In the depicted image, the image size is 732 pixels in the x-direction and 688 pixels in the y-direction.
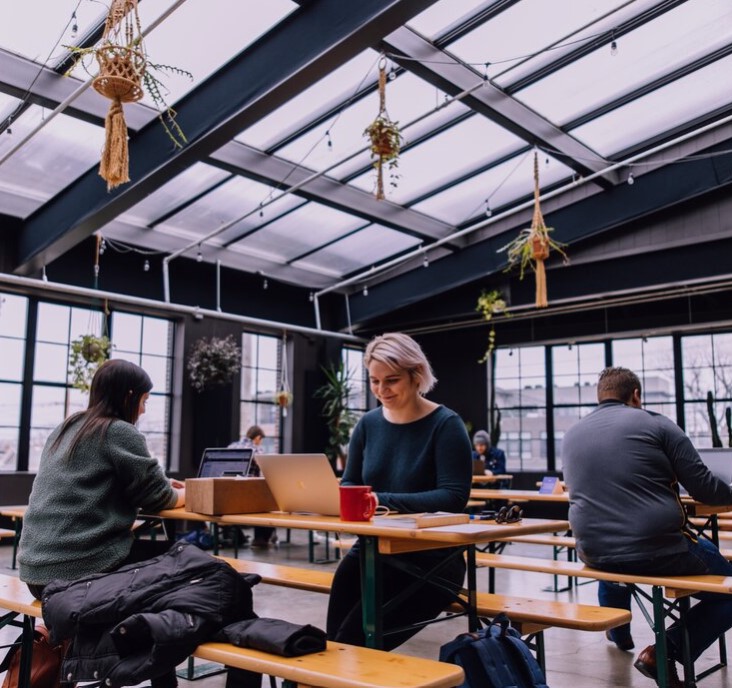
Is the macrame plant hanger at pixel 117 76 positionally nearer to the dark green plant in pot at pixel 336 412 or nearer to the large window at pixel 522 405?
the dark green plant in pot at pixel 336 412

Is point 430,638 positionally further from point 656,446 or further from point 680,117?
point 680,117

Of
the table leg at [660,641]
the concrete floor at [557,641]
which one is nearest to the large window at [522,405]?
the concrete floor at [557,641]

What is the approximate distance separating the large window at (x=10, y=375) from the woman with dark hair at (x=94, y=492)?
701 cm

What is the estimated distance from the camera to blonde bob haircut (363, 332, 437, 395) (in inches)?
109

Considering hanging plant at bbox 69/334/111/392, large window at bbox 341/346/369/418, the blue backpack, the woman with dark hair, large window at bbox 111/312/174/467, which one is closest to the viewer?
the blue backpack

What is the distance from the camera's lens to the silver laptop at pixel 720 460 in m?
3.77

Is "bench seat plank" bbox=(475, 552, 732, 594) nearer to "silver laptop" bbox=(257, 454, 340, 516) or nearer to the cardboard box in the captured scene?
"silver laptop" bbox=(257, 454, 340, 516)

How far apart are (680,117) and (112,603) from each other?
313 inches

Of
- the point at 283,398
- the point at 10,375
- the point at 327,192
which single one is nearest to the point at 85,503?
the point at 327,192

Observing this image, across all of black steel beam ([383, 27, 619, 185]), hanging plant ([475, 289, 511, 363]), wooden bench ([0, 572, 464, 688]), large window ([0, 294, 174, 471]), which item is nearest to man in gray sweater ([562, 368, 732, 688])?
wooden bench ([0, 572, 464, 688])

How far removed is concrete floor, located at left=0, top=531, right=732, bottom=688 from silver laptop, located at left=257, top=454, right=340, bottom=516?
1.22 m

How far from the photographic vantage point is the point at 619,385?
11.0ft

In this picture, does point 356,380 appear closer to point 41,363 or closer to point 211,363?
point 211,363

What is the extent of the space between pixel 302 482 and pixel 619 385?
1490 millimetres
